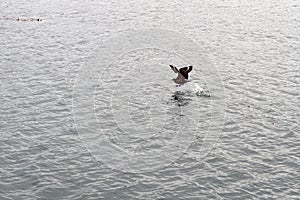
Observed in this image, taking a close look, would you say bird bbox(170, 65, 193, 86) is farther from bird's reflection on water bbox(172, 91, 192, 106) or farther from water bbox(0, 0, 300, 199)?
bird's reflection on water bbox(172, 91, 192, 106)

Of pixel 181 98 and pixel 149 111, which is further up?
pixel 181 98

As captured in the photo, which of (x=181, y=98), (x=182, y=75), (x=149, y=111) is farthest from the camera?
(x=182, y=75)

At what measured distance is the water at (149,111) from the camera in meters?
31.5

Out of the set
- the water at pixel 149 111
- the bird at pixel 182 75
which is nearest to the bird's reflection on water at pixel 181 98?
the water at pixel 149 111

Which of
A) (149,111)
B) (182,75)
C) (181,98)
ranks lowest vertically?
(149,111)

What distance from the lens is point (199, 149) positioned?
35.8 meters

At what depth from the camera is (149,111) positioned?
139ft


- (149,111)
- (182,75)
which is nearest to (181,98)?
(182,75)

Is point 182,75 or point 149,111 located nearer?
point 149,111

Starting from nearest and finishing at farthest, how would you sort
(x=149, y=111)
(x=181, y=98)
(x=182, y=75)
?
(x=149, y=111) → (x=181, y=98) → (x=182, y=75)

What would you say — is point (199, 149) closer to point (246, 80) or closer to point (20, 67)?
point (246, 80)

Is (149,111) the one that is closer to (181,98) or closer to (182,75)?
(181,98)

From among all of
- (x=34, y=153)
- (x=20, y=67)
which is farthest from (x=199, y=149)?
(x=20, y=67)

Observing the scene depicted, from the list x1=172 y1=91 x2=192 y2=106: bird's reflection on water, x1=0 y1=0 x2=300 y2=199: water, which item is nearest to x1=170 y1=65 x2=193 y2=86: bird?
x1=0 y1=0 x2=300 y2=199: water
